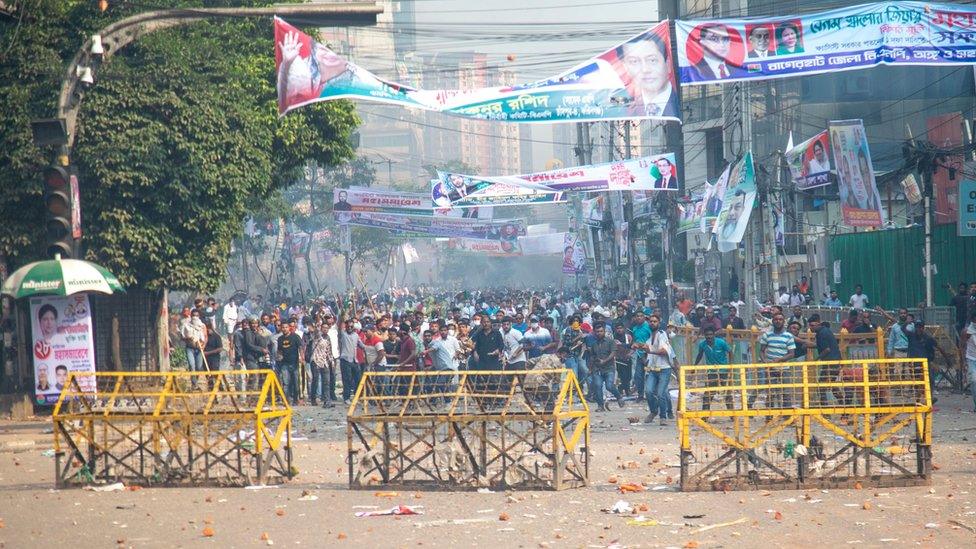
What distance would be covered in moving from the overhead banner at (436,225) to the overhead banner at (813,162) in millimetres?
16745

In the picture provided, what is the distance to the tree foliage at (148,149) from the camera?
19141mm

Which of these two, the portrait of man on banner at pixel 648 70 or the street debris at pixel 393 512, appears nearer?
the street debris at pixel 393 512

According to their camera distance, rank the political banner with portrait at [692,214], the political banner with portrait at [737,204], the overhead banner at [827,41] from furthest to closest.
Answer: the political banner with portrait at [692,214] → the political banner with portrait at [737,204] → the overhead banner at [827,41]

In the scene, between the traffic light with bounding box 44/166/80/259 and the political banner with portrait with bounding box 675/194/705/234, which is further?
the political banner with portrait with bounding box 675/194/705/234

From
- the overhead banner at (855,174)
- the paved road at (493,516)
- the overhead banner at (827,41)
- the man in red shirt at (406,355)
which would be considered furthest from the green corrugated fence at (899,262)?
the paved road at (493,516)

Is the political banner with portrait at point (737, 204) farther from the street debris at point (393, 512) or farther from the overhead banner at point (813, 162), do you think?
the street debris at point (393, 512)

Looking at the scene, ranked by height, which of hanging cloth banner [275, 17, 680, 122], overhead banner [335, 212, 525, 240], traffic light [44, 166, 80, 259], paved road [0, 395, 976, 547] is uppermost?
hanging cloth banner [275, 17, 680, 122]

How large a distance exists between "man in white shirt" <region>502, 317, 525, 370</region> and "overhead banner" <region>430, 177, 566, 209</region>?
12.6 m

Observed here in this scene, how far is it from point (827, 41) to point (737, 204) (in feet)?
24.9

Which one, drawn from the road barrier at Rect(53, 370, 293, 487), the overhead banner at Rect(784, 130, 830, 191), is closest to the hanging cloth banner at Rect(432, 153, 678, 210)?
the overhead banner at Rect(784, 130, 830, 191)

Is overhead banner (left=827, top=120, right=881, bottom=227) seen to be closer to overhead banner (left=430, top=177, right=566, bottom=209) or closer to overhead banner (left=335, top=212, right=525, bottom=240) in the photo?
overhead banner (left=430, top=177, right=566, bottom=209)

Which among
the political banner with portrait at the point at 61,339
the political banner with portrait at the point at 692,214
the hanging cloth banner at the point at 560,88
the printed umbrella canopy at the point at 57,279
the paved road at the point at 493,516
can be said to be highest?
the hanging cloth banner at the point at 560,88

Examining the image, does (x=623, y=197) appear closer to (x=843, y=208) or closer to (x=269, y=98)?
(x=843, y=208)

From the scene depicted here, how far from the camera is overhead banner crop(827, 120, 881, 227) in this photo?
25406 mm
